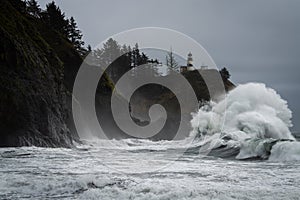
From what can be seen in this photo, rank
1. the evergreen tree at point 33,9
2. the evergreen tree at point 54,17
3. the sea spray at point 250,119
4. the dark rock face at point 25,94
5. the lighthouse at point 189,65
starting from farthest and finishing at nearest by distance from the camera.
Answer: the evergreen tree at point 54,17
the evergreen tree at point 33,9
the sea spray at point 250,119
the dark rock face at point 25,94
the lighthouse at point 189,65

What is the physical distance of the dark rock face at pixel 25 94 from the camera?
558 inches

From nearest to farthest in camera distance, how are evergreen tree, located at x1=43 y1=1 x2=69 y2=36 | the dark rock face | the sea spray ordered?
the dark rock face < the sea spray < evergreen tree, located at x1=43 y1=1 x2=69 y2=36

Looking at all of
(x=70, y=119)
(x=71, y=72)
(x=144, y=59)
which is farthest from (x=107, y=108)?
(x=144, y=59)

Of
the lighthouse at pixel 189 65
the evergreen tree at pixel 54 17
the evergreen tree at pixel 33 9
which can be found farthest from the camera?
the evergreen tree at pixel 54 17

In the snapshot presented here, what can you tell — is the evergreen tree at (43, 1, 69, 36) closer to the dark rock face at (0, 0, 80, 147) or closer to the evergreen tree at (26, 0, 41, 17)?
the evergreen tree at (26, 0, 41, 17)

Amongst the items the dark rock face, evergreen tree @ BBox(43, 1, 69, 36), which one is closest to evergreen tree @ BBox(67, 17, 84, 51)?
evergreen tree @ BBox(43, 1, 69, 36)

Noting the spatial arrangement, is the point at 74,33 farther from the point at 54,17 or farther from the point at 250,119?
the point at 250,119

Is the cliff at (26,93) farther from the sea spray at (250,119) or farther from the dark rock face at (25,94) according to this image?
the sea spray at (250,119)

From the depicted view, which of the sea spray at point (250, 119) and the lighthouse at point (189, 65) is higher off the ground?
the lighthouse at point (189, 65)

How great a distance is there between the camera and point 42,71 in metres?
18.0

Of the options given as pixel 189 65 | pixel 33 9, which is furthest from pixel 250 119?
pixel 33 9

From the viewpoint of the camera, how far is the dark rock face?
1417 cm

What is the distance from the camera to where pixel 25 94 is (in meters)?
15.3

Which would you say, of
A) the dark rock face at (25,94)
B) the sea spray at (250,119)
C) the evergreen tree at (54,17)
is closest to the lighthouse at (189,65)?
the sea spray at (250,119)
